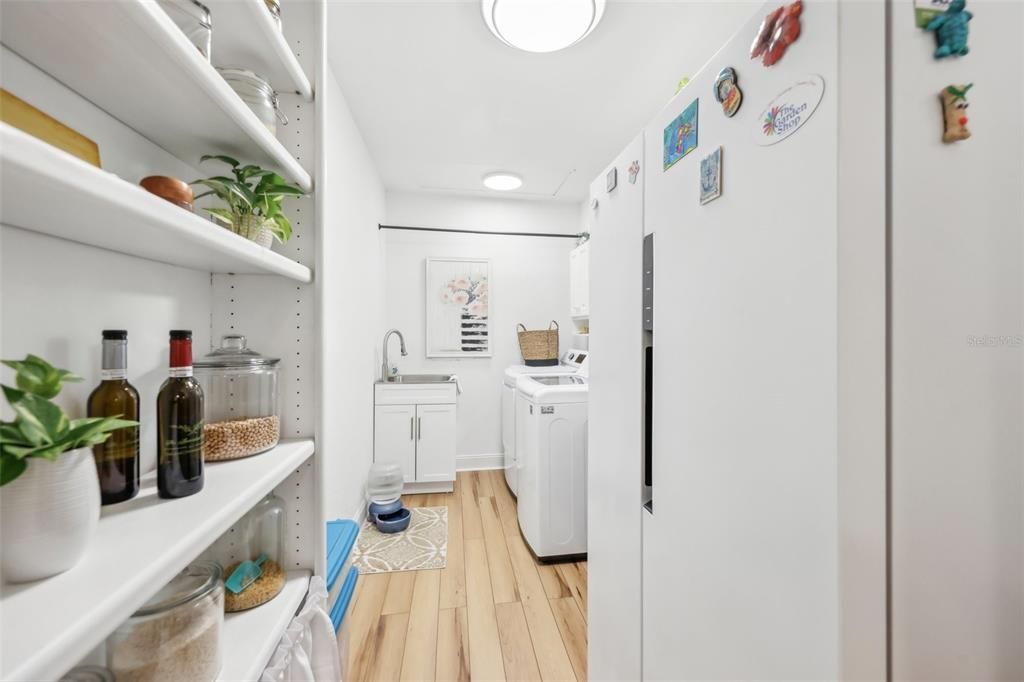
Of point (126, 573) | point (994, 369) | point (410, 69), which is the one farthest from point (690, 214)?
point (410, 69)

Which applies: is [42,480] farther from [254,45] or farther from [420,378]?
[420,378]

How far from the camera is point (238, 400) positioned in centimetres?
80

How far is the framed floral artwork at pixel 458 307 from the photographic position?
3541 millimetres

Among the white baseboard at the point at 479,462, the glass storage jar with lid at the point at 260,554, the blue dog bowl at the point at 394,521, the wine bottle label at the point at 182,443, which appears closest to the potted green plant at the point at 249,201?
the wine bottle label at the point at 182,443

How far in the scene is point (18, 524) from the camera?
15.5 inches

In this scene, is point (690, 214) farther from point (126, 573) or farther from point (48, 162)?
point (126, 573)

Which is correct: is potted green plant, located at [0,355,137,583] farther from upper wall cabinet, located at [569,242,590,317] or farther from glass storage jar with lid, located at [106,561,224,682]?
upper wall cabinet, located at [569,242,590,317]

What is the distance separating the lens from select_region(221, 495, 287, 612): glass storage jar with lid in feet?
2.49

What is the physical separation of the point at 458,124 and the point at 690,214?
1988 millimetres

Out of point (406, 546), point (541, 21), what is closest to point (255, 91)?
point (541, 21)

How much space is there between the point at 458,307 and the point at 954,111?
322 centimetres

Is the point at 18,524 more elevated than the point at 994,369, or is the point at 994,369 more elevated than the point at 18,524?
the point at 994,369

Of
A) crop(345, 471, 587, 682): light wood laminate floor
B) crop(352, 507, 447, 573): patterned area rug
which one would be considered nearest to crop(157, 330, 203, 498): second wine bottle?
crop(345, 471, 587, 682): light wood laminate floor

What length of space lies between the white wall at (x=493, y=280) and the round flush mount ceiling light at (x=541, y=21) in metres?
2.04
